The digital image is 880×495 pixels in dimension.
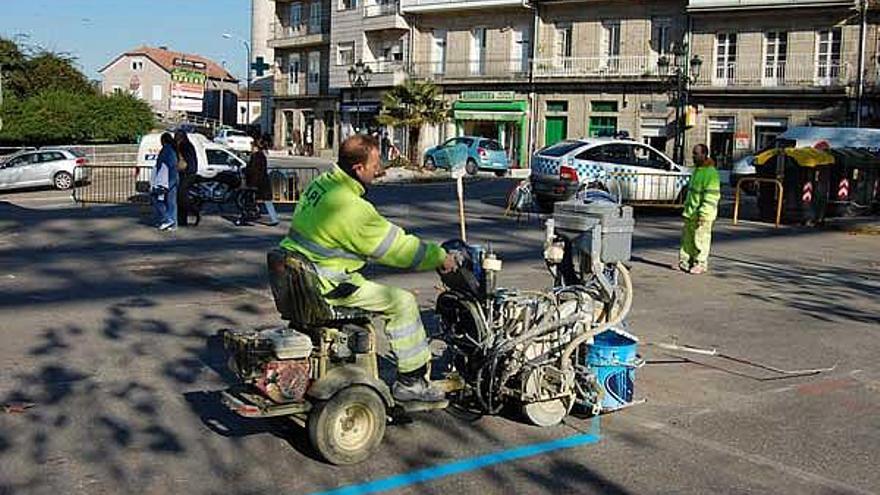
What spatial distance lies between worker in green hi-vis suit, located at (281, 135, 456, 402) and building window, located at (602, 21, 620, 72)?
42312 millimetres

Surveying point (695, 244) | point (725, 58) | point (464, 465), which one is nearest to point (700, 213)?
point (695, 244)

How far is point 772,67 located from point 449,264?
40.2 meters

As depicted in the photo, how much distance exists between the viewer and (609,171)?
2214 cm

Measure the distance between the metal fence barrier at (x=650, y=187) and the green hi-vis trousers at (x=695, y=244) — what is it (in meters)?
8.41

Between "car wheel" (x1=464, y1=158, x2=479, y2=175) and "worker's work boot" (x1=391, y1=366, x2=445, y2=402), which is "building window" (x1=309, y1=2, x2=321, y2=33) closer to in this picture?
"car wheel" (x1=464, y1=158, x2=479, y2=175)

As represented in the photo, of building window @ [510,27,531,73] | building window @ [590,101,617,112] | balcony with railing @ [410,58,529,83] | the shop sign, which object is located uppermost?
building window @ [510,27,531,73]

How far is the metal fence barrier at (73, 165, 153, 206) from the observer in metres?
25.5

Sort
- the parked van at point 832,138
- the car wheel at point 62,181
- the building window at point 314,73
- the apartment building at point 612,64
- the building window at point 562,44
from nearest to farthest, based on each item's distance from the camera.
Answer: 1. the parked van at point 832,138
2. the car wheel at point 62,181
3. the apartment building at point 612,64
4. the building window at point 562,44
5. the building window at point 314,73

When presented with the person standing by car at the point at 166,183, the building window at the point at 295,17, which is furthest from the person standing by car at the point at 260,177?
the building window at the point at 295,17

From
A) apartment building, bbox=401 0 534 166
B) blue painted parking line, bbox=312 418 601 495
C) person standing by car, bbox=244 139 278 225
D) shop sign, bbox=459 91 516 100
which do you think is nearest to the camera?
blue painted parking line, bbox=312 418 601 495

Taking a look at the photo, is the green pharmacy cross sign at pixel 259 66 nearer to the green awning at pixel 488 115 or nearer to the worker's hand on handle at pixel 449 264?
the green awning at pixel 488 115

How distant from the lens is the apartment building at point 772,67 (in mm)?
40594

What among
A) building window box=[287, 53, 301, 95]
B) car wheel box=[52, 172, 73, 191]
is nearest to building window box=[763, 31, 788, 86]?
car wheel box=[52, 172, 73, 191]

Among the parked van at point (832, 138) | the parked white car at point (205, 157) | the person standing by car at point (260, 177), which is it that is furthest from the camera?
the parked van at point (832, 138)
